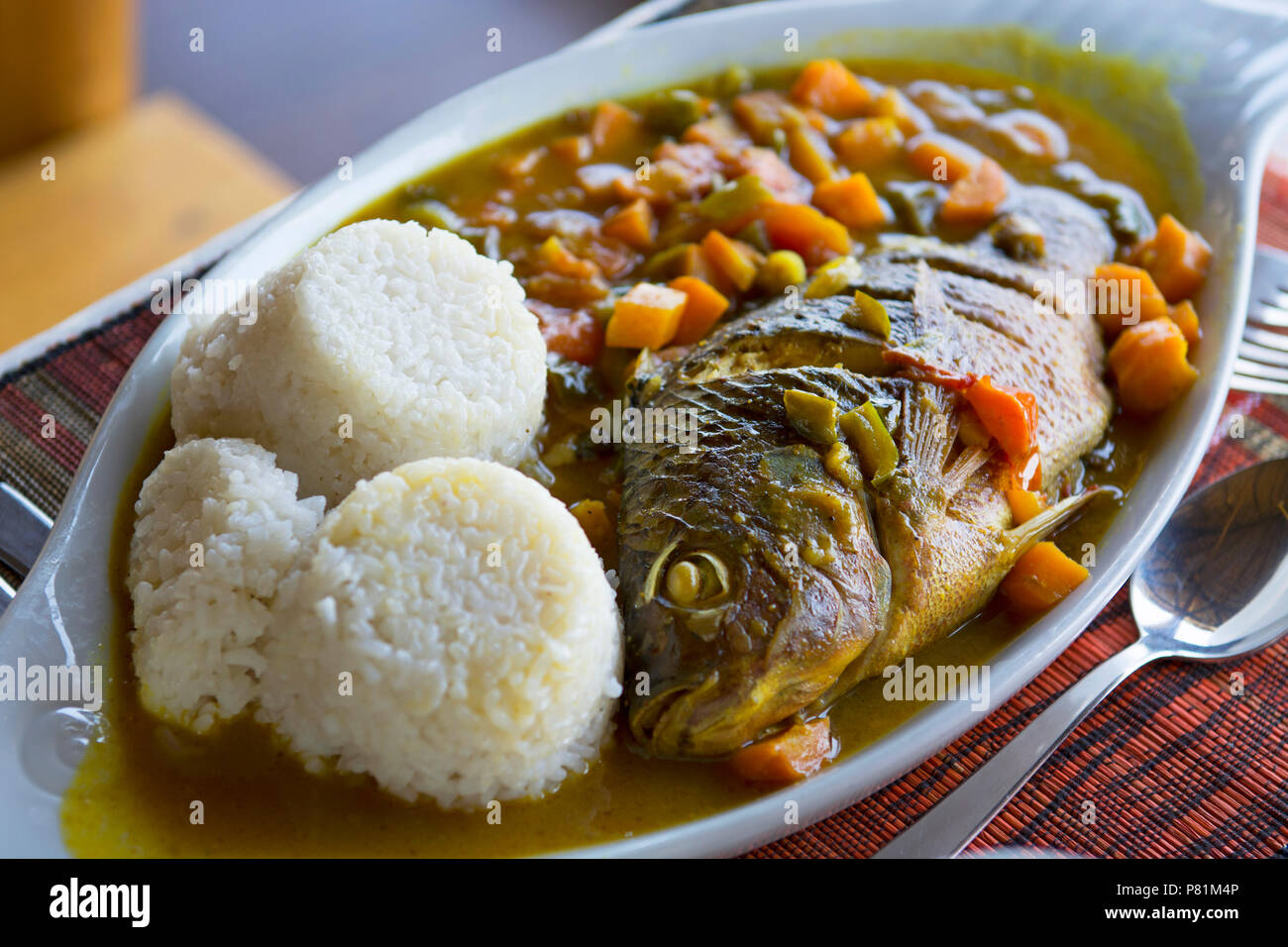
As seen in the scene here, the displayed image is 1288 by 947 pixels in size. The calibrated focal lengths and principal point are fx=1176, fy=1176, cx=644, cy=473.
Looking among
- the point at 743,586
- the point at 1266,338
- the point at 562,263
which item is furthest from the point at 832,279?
the point at 1266,338

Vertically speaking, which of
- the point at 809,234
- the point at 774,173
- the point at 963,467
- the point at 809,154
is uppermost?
the point at 809,154

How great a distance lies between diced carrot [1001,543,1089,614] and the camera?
127 inches

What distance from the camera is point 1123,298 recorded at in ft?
13.2

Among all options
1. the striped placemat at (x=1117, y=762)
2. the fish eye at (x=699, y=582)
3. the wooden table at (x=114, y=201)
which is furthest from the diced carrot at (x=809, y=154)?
the wooden table at (x=114, y=201)

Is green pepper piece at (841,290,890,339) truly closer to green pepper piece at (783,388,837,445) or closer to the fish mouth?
green pepper piece at (783,388,837,445)

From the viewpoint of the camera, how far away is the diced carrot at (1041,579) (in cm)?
322

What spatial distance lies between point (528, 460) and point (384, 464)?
1.71 ft

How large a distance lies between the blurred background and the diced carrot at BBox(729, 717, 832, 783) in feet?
9.32

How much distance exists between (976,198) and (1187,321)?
93cm

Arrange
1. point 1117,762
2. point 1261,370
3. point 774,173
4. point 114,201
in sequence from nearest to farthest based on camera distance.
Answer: point 1117,762
point 1261,370
point 774,173
point 114,201

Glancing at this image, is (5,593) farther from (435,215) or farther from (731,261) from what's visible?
(731,261)

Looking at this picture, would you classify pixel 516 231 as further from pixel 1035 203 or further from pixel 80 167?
pixel 80 167

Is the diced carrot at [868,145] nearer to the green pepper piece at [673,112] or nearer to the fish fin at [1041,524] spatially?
the green pepper piece at [673,112]

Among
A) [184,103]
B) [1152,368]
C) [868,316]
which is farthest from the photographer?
[184,103]
